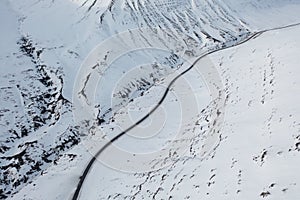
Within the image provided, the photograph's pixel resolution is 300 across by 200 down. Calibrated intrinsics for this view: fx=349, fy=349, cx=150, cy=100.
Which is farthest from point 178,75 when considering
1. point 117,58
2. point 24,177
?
point 24,177

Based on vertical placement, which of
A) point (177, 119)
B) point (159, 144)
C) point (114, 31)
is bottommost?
point (159, 144)

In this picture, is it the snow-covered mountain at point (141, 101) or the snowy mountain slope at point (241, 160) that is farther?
the snow-covered mountain at point (141, 101)

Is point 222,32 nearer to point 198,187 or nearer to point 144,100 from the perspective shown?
point 144,100

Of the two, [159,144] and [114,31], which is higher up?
[114,31]

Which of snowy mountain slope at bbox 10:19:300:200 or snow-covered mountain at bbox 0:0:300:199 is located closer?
snowy mountain slope at bbox 10:19:300:200

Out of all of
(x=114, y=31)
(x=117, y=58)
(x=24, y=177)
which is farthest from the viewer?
(x=114, y=31)

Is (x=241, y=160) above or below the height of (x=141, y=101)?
below

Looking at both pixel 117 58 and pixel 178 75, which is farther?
pixel 117 58

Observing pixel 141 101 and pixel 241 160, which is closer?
pixel 241 160
